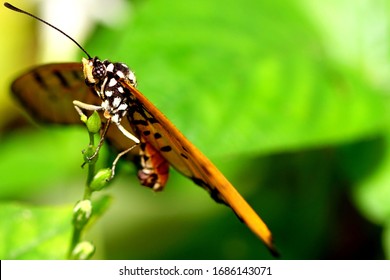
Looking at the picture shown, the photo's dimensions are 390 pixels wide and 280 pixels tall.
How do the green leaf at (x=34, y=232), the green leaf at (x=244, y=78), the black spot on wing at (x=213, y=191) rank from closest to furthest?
the black spot on wing at (x=213, y=191)
the green leaf at (x=34, y=232)
the green leaf at (x=244, y=78)

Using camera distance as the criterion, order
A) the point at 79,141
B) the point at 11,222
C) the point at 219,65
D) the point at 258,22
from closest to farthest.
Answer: the point at 11,222, the point at 219,65, the point at 258,22, the point at 79,141

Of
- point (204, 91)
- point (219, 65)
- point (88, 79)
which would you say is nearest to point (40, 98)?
point (88, 79)

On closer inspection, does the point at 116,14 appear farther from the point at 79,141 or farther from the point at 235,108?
the point at 235,108

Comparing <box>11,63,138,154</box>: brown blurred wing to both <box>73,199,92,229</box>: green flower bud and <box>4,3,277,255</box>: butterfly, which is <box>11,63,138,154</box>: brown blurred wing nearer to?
<box>4,3,277,255</box>: butterfly

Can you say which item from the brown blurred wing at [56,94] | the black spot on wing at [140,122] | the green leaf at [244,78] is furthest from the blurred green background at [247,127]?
the black spot on wing at [140,122]

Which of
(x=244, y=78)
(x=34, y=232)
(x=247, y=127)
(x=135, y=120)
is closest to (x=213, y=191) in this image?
(x=135, y=120)

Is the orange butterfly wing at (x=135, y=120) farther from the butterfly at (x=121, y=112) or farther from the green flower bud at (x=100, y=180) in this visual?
the green flower bud at (x=100, y=180)
